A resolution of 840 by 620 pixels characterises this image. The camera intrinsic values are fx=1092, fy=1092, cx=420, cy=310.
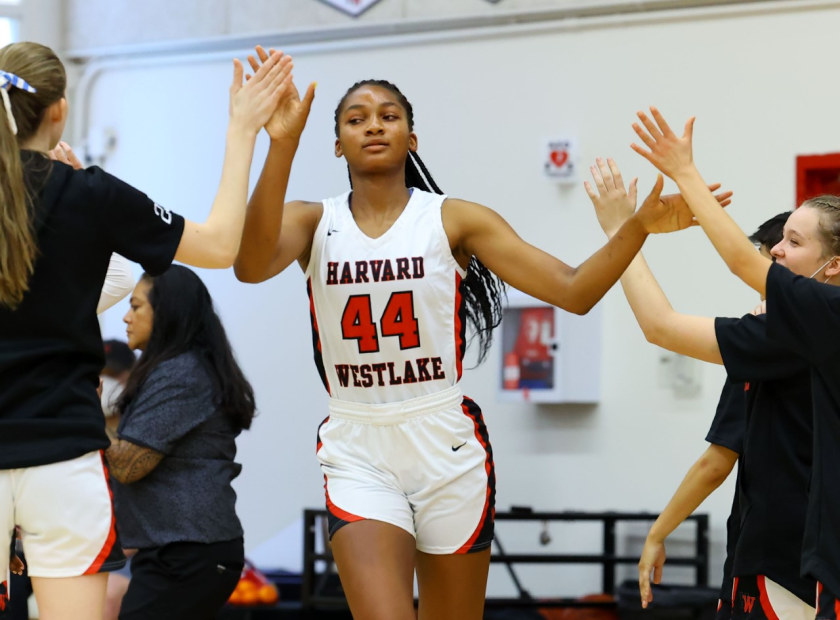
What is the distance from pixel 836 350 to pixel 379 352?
137 cm

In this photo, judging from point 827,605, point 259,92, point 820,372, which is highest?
point 259,92

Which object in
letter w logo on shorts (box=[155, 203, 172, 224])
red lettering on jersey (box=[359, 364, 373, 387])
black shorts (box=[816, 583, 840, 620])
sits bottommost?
black shorts (box=[816, 583, 840, 620])

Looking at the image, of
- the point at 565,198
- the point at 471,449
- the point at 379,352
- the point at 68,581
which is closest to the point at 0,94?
the point at 68,581

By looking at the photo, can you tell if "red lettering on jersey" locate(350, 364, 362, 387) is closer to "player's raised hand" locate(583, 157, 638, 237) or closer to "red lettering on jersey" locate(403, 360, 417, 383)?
"red lettering on jersey" locate(403, 360, 417, 383)

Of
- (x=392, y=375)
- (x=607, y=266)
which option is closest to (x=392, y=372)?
(x=392, y=375)

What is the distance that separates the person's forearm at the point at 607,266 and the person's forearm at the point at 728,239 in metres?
0.47

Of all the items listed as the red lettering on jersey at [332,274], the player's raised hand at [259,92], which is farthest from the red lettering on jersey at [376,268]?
the player's raised hand at [259,92]

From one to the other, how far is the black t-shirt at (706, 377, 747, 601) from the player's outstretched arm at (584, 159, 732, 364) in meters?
0.31

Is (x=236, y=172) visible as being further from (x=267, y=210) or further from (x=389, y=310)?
(x=389, y=310)

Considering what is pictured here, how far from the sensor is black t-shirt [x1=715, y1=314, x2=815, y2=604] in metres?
2.62

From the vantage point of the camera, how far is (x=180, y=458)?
160 inches

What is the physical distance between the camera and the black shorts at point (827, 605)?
2.22m

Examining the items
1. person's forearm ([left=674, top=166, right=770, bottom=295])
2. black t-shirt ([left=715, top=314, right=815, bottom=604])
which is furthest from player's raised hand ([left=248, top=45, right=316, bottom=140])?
black t-shirt ([left=715, top=314, right=815, bottom=604])

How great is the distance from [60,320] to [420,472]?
119cm
